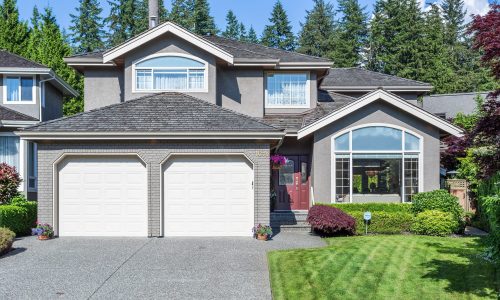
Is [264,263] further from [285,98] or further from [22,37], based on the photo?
[22,37]

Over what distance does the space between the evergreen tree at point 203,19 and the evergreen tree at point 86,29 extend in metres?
10.8

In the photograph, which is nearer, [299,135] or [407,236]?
[407,236]

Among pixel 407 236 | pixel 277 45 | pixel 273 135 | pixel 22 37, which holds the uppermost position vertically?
pixel 277 45

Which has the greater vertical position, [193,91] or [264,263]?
[193,91]

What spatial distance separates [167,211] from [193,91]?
555 centimetres

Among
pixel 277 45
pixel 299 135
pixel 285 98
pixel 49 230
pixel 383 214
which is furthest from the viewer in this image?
pixel 277 45

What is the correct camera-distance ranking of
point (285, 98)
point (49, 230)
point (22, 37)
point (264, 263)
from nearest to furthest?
point (264, 263) < point (49, 230) < point (285, 98) < point (22, 37)

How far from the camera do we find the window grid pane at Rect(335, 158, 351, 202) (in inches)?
736

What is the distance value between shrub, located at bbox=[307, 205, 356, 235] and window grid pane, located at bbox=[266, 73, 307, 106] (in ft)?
21.8

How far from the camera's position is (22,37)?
131 ft

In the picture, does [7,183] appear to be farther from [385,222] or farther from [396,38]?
[396,38]

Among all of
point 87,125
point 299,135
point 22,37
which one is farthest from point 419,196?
point 22,37

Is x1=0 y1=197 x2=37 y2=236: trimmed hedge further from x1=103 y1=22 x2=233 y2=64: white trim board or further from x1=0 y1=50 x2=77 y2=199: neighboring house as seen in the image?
x1=103 y1=22 x2=233 y2=64: white trim board

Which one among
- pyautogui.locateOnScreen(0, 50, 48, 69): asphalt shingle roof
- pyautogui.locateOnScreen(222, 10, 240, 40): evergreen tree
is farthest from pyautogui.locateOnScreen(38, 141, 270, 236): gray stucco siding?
pyautogui.locateOnScreen(222, 10, 240, 40): evergreen tree
